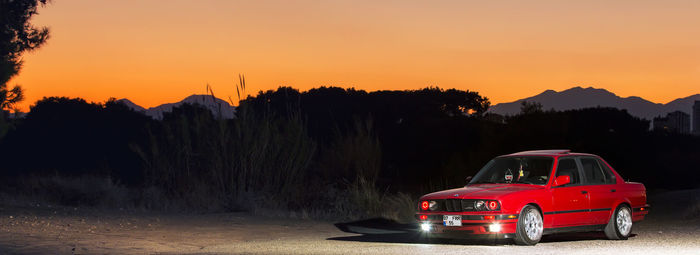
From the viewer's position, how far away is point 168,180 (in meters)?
26.2

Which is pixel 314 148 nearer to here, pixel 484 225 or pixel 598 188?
pixel 598 188

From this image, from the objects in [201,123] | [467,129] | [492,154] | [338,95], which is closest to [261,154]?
[201,123]

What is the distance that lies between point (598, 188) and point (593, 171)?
60cm

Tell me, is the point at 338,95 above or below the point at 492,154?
above

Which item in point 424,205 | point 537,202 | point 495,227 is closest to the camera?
point 495,227

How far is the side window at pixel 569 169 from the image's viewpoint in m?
15.3

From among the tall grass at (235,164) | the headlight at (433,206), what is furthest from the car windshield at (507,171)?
the tall grass at (235,164)

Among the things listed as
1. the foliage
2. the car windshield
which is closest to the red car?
the car windshield

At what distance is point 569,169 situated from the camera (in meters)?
15.5

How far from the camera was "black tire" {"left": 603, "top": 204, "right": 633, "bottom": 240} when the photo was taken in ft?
50.9

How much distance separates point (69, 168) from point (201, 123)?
120 feet

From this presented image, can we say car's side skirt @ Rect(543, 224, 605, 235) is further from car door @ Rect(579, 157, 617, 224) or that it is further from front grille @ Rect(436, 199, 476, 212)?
front grille @ Rect(436, 199, 476, 212)

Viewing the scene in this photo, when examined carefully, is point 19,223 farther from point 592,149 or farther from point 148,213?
point 592,149

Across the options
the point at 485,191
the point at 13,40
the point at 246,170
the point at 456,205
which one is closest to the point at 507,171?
the point at 485,191
